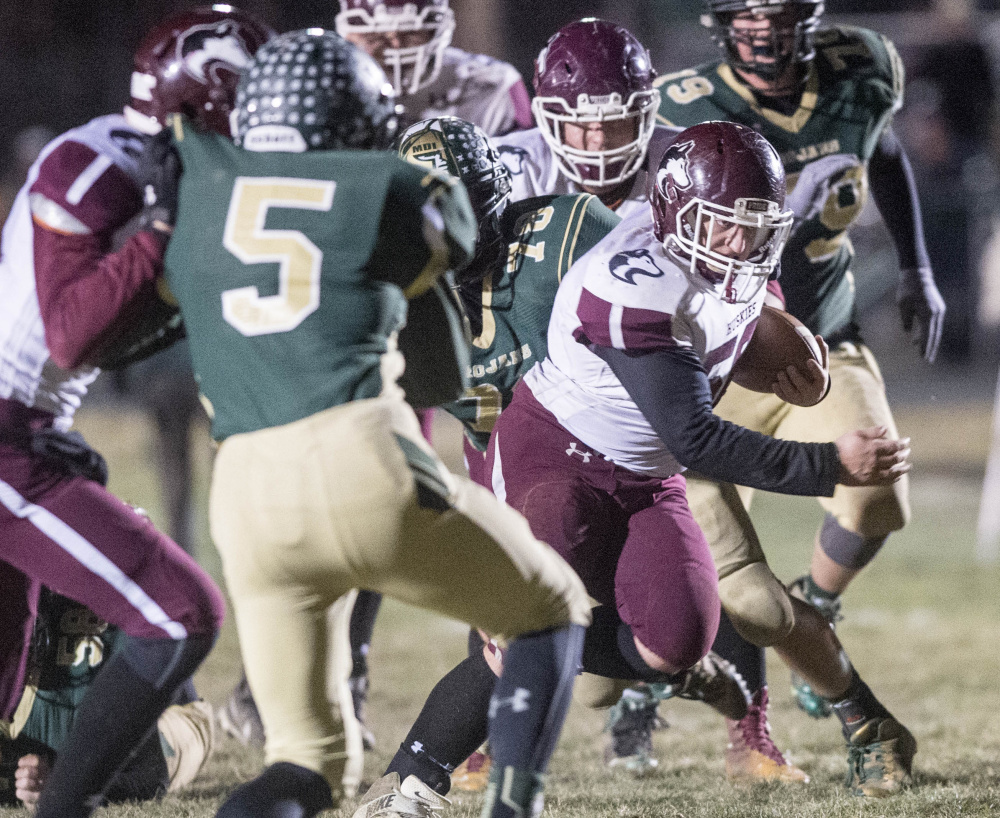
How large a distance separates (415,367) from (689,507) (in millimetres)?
1022

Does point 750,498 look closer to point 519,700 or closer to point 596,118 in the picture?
point 596,118

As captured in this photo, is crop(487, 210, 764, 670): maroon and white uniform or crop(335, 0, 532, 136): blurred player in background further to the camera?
crop(335, 0, 532, 136): blurred player in background

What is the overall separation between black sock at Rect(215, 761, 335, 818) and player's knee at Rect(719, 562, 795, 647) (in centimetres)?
133

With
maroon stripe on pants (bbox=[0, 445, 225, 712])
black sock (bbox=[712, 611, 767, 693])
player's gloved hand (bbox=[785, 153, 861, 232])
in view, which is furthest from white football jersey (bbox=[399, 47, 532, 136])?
maroon stripe on pants (bbox=[0, 445, 225, 712])

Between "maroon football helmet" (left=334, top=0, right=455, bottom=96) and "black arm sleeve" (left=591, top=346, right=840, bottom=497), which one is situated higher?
"maroon football helmet" (left=334, top=0, right=455, bottom=96)

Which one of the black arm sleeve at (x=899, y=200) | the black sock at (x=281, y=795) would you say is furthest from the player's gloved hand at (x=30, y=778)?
the black arm sleeve at (x=899, y=200)

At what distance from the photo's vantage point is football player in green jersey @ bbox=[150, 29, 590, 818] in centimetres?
245

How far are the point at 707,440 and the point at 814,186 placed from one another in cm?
165

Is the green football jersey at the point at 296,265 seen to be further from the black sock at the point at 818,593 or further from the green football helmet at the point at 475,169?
the black sock at the point at 818,593

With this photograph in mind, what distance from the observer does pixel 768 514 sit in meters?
8.96

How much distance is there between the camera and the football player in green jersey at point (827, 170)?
4.25 meters

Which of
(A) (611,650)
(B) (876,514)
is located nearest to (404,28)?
(B) (876,514)

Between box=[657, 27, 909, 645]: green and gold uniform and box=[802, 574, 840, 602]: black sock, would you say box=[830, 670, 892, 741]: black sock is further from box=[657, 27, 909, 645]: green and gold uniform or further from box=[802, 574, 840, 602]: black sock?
box=[802, 574, 840, 602]: black sock

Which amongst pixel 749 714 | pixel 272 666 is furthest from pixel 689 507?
pixel 272 666
